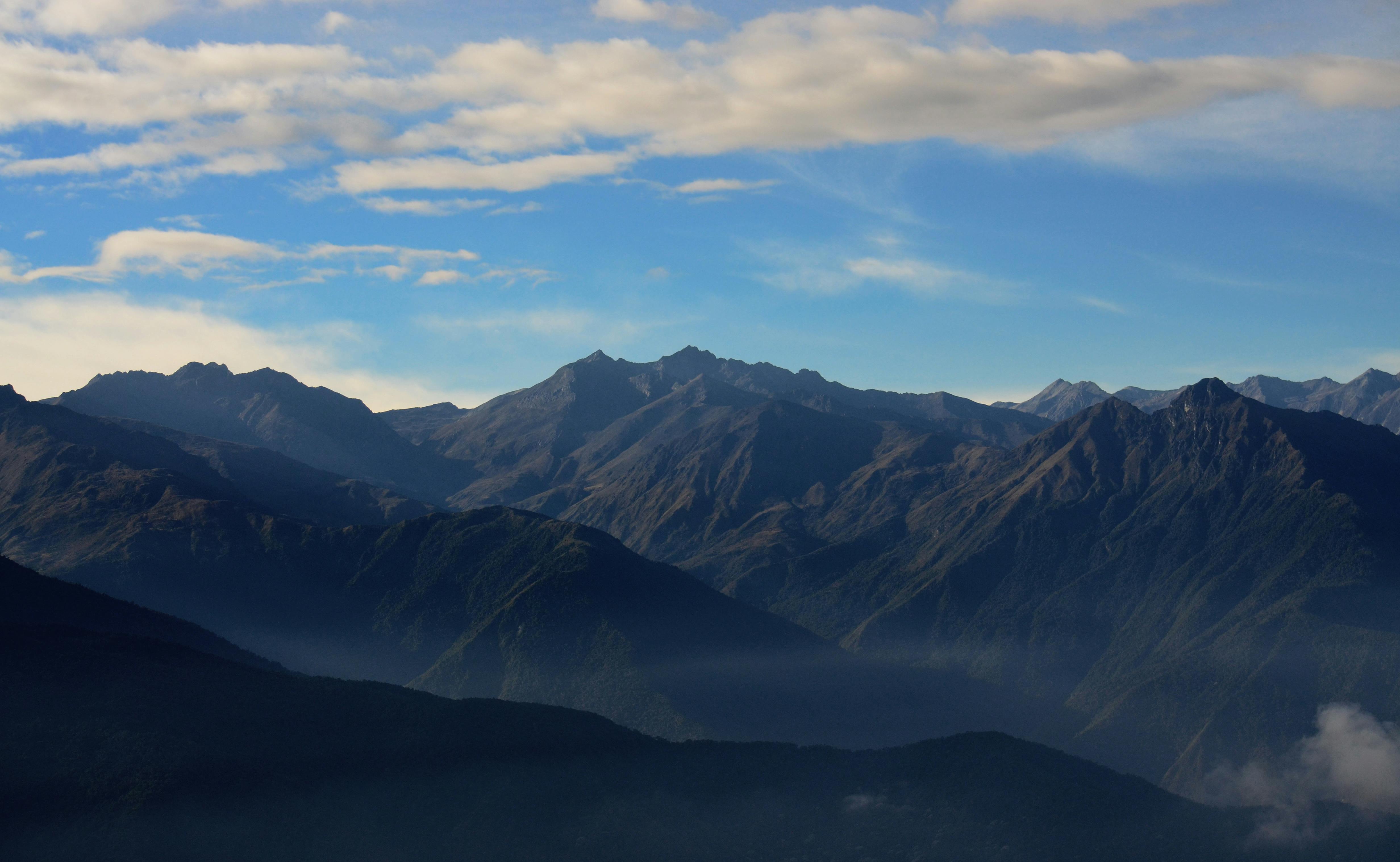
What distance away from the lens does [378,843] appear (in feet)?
654

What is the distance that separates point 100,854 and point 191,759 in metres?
22.4

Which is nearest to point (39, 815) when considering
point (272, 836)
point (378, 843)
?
point (272, 836)

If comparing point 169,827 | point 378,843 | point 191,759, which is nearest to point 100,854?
point 169,827

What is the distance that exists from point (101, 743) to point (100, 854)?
78.9ft

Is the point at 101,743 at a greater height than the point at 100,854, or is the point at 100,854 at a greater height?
the point at 101,743

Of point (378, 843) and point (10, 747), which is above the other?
point (10, 747)

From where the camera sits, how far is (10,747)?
194 m

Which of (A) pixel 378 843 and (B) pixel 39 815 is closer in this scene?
(B) pixel 39 815

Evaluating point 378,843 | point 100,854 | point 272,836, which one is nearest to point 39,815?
point 100,854

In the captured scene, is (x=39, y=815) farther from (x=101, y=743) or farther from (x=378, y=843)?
(x=378, y=843)

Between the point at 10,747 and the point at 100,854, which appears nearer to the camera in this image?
the point at 100,854

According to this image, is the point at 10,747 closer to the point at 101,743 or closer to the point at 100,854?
the point at 101,743

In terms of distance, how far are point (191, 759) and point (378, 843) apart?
1289 inches

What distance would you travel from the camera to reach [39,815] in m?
182
